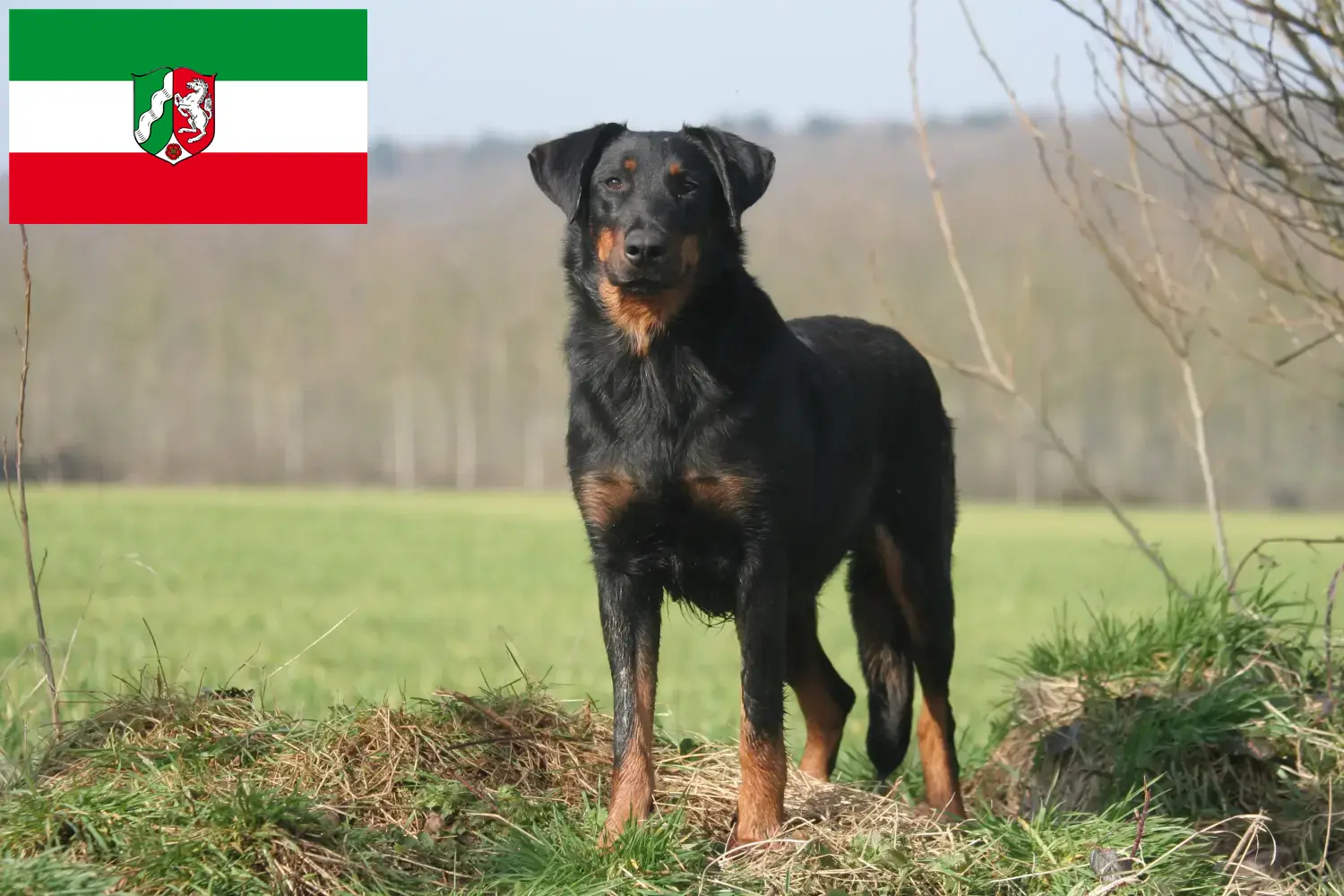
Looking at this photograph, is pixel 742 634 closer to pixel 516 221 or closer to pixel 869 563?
pixel 869 563

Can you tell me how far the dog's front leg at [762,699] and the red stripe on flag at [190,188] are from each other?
128 inches

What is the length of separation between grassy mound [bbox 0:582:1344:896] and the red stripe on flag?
2.65 m

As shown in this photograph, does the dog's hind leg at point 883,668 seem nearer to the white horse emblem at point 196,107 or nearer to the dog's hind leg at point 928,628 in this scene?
the dog's hind leg at point 928,628

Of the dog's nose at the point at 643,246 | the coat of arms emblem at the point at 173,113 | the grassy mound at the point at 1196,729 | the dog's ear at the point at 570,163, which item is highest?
the coat of arms emblem at the point at 173,113

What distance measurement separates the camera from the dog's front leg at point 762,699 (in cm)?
393

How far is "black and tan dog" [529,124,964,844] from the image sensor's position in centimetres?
402

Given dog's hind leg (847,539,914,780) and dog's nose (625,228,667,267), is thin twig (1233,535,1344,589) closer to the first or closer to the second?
dog's hind leg (847,539,914,780)

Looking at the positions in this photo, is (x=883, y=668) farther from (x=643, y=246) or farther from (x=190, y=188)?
(x=190, y=188)

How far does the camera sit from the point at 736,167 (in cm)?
433

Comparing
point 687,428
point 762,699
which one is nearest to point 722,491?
point 687,428

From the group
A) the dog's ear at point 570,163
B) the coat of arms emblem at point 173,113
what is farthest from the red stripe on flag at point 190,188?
the dog's ear at point 570,163

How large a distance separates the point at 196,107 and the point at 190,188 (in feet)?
1.35

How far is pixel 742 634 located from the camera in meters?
4.05

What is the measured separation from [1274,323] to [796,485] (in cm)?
269
